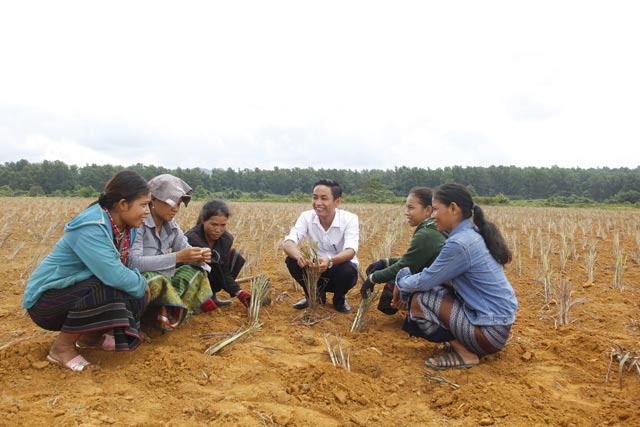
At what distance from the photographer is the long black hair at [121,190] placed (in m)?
2.29

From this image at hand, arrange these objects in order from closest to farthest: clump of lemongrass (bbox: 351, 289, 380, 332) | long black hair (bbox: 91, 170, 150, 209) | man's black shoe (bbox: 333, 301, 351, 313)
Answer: long black hair (bbox: 91, 170, 150, 209), clump of lemongrass (bbox: 351, 289, 380, 332), man's black shoe (bbox: 333, 301, 351, 313)

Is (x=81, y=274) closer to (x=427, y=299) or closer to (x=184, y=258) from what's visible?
(x=184, y=258)

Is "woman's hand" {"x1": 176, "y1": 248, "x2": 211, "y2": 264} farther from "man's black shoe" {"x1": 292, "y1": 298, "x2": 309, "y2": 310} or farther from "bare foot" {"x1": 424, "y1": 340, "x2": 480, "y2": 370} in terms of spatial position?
"bare foot" {"x1": 424, "y1": 340, "x2": 480, "y2": 370}

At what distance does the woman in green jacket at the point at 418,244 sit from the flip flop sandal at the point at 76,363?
186cm

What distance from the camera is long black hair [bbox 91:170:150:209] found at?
90.2 inches

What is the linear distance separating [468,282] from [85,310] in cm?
213

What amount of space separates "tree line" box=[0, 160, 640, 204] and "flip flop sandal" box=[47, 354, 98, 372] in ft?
119

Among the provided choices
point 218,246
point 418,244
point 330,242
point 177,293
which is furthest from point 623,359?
point 218,246

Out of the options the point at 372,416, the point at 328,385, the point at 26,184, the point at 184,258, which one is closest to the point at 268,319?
the point at 184,258

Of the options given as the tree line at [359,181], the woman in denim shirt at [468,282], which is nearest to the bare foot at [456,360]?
the woman in denim shirt at [468,282]

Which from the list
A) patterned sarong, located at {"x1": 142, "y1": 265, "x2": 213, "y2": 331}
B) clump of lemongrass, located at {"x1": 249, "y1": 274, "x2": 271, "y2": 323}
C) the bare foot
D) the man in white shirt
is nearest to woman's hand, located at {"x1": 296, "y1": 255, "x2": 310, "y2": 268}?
the man in white shirt

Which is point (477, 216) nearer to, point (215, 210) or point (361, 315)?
point (361, 315)

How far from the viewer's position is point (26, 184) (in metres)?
45.6

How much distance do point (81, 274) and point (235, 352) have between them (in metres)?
0.95
